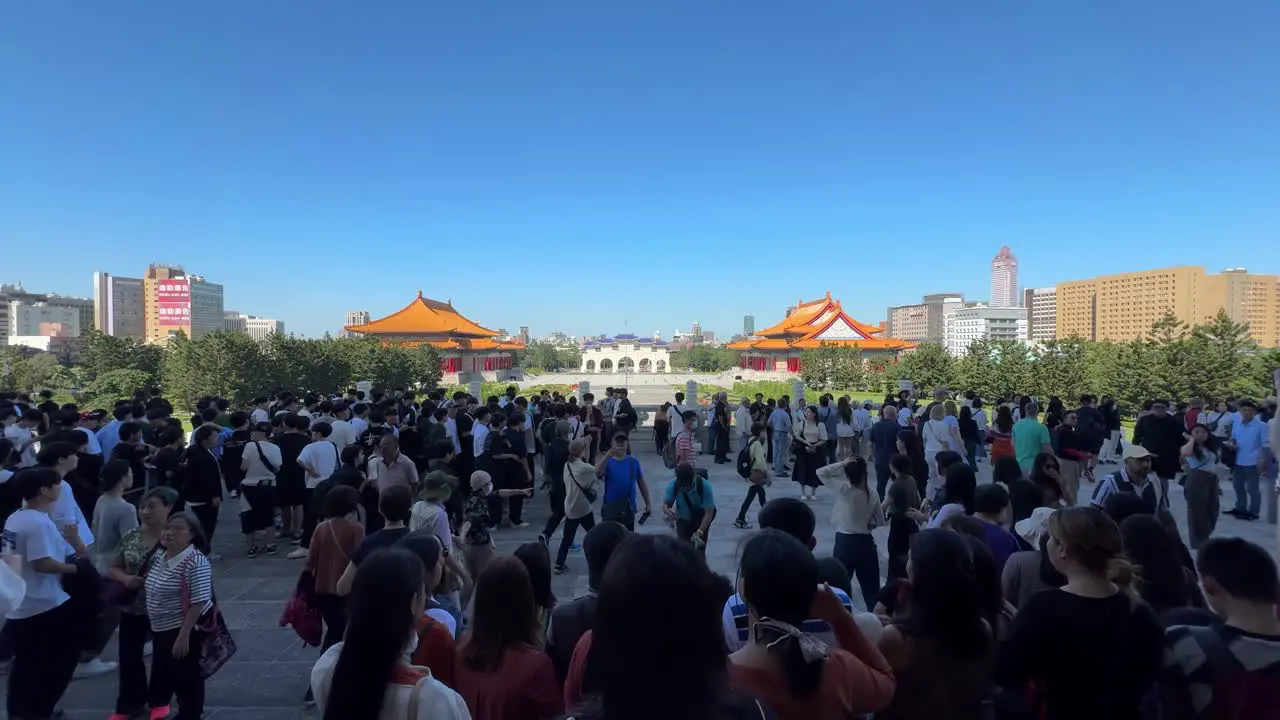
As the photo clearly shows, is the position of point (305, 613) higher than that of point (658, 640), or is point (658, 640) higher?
point (658, 640)

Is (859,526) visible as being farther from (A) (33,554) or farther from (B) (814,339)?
(B) (814,339)

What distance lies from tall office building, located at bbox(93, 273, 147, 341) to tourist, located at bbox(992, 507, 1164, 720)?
124275 mm

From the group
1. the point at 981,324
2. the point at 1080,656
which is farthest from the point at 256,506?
the point at 981,324

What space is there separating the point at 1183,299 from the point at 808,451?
110 m

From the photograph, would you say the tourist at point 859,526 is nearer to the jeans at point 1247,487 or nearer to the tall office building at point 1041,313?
the jeans at point 1247,487

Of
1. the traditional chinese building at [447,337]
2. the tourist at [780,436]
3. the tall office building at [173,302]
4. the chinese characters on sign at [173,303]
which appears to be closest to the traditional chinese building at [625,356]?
the traditional chinese building at [447,337]

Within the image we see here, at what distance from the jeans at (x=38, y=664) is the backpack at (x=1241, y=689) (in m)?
4.83

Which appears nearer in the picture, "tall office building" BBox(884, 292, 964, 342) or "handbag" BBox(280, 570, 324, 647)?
"handbag" BBox(280, 570, 324, 647)

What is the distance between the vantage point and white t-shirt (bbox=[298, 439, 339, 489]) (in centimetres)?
649

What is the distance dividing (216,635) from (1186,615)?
13.2ft

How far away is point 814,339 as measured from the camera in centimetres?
5275

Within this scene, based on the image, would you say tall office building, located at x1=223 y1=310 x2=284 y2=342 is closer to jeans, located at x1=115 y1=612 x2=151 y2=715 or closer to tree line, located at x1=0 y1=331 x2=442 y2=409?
tree line, located at x1=0 y1=331 x2=442 y2=409

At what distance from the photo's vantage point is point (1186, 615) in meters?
2.33

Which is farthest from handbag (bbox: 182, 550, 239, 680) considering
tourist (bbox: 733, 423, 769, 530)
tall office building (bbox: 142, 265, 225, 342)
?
tall office building (bbox: 142, 265, 225, 342)
